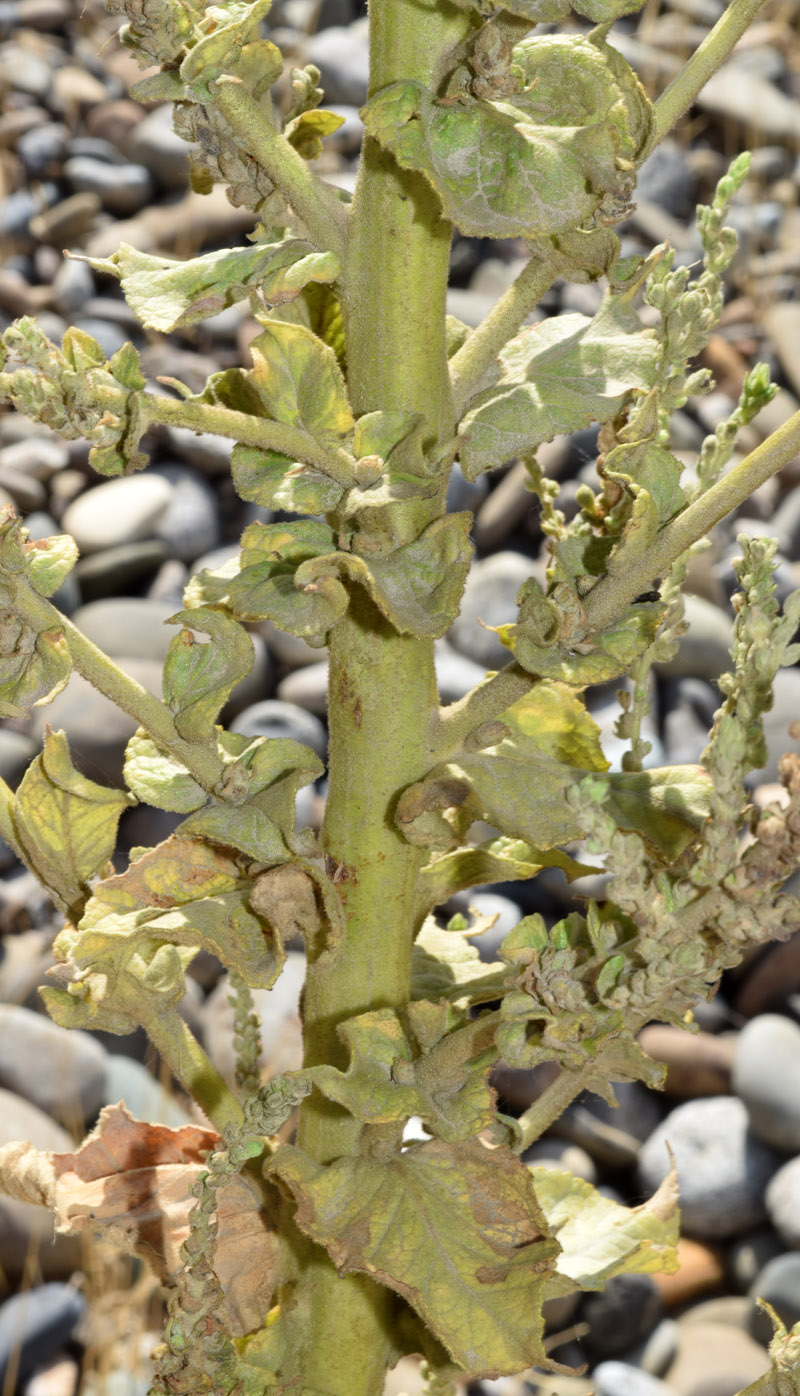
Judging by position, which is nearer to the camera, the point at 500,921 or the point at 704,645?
the point at 500,921

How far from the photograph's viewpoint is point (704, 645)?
239cm

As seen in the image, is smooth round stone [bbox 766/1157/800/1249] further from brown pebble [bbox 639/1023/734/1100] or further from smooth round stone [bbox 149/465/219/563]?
smooth round stone [bbox 149/465/219/563]

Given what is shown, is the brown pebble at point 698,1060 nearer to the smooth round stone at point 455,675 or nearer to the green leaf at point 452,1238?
the smooth round stone at point 455,675

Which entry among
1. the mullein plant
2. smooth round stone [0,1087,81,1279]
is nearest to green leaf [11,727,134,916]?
the mullein plant

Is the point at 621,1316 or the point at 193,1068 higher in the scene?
the point at 193,1068

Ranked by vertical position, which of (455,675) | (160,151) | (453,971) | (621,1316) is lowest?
(621,1316)

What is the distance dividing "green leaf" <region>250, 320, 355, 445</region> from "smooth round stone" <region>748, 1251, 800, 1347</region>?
1.63 m

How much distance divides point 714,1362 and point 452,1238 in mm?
1426

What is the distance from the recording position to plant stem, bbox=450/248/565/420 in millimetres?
571

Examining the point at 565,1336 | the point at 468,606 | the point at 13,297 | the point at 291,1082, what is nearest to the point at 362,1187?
the point at 291,1082

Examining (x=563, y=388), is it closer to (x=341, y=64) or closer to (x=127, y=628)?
(x=127, y=628)

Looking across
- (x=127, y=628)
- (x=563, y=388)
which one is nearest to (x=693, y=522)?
(x=563, y=388)

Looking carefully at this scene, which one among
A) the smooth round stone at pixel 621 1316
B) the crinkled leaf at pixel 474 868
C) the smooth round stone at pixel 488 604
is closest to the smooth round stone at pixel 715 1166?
the smooth round stone at pixel 621 1316

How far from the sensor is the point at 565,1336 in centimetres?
179
